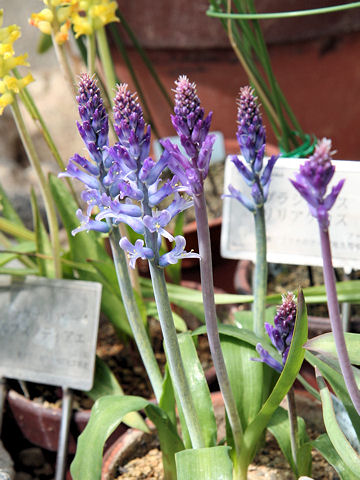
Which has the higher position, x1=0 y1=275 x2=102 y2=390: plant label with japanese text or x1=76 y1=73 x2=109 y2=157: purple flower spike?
x1=76 y1=73 x2=109 y2=157: purple flower spike

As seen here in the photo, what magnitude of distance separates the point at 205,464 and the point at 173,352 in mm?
111

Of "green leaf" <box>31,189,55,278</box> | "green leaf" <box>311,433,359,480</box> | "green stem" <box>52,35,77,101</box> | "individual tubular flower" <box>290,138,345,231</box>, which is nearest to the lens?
"individual tubular flower" <box>290,138,345,231</box>

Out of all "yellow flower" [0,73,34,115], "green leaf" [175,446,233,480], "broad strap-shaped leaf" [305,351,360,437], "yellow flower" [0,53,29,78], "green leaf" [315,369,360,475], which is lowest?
"green leaf" [175,446,233,480]

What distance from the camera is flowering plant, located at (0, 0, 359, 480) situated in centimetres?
52

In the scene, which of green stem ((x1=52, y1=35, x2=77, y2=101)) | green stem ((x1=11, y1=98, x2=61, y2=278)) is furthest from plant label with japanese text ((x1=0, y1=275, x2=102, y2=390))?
green stem ((x1=52, y1=35, x2=77, y2=101))

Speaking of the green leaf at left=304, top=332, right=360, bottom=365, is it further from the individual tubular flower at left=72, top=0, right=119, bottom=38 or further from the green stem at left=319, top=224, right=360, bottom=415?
the individual tubular flower at left=72, top=0, right=119, bottom=38

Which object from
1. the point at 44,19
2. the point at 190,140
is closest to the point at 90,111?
the point at 190,140

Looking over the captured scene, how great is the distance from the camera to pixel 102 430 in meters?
0.70

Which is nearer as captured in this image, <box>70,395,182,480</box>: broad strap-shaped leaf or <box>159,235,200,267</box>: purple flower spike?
<box>159,235,200,267</box>: purple flower spike

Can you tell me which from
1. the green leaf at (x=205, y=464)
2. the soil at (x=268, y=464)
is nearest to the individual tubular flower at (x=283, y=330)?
the green leaf at (x=205, y=464)

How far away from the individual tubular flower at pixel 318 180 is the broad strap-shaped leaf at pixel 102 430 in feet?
1.17

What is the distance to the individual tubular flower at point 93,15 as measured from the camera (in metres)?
0.88

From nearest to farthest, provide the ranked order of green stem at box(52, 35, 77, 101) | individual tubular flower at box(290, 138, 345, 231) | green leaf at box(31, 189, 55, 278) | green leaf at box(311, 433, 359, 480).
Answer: individual tubular flower at box(290, 138, 345, 231), green leaf at box(311, 433, 359, 480), green stem at box(52, 35, 77, 101), green leaf at box(31, 189, 55, 278)

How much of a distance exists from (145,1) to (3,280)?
0.67 metres
